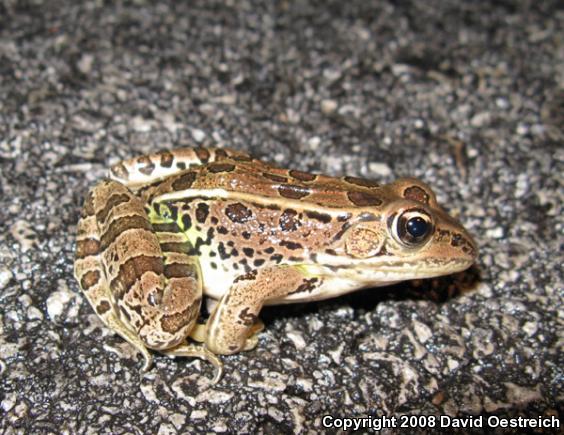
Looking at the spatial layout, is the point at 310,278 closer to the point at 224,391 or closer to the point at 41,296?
the point at 224,391

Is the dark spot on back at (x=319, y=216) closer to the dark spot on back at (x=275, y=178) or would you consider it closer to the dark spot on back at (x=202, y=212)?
the dark spot on back at (x=275, y=178)

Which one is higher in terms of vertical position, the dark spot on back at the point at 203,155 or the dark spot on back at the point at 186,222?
the dark spot on back at the point at 203,155

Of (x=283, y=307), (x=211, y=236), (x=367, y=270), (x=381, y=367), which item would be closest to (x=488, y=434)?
(x=381, y=367)

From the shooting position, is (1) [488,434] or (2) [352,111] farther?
(2) [352,111]

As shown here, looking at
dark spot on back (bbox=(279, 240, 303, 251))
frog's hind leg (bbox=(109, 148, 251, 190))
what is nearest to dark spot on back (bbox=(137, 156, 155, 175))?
frog's hind leg (bbox=(109, 148, 251, 190))

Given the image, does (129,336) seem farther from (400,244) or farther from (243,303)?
(400,244)

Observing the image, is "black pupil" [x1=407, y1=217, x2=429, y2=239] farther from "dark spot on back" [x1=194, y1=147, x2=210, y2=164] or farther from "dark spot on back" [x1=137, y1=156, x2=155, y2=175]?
"dark spot on back" [x1=137, y1=156, x2=155, y2=175]

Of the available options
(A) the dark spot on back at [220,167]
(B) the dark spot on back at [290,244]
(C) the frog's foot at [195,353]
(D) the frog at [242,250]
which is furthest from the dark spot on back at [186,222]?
(C) the frog's foot at [195,353]

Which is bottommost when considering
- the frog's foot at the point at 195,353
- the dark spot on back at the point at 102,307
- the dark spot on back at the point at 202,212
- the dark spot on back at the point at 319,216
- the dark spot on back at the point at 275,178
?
the frog's foot at the point at 195,353
